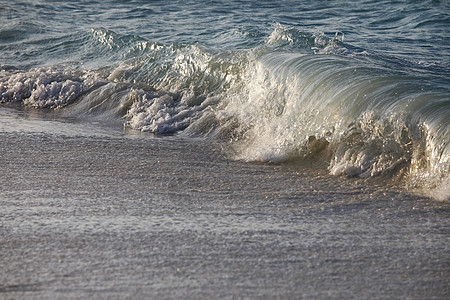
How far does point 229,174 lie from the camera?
4023 mm

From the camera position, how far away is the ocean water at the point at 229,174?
2449 mm

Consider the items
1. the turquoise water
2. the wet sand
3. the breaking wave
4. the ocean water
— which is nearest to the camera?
the wet sand

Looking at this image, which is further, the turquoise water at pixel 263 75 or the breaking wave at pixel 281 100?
the turquoise water at pixel 263 75

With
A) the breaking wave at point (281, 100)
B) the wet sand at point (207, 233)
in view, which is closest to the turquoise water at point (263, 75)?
the breaking wave at point (281, 100)

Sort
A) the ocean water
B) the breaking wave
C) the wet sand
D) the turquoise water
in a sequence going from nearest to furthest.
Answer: the wet sand
the ocean water
the breaking wave
the turquoise water

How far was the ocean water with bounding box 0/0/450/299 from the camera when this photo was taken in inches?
96.4

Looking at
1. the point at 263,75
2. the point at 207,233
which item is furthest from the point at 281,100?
the point at 207,233

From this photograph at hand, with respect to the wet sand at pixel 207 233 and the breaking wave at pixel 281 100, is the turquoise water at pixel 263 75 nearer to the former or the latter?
the breaking wave at pixel 281 100

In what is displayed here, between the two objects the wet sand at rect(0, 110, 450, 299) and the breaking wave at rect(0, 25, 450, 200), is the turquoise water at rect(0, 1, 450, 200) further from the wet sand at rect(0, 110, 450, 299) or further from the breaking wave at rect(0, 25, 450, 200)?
the wet sand at rect(0, 110, 450, 299)

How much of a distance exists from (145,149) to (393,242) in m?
2.42

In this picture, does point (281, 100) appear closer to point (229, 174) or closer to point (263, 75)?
point (263, 75)

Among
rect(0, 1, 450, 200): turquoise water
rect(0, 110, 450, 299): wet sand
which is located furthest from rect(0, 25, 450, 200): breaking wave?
rect(0, 110, 450, 299): wet sand

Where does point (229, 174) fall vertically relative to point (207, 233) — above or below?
below

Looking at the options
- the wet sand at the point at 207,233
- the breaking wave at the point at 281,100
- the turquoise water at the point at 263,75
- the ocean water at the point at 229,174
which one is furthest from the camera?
the turquoise water at the point at 263,75
